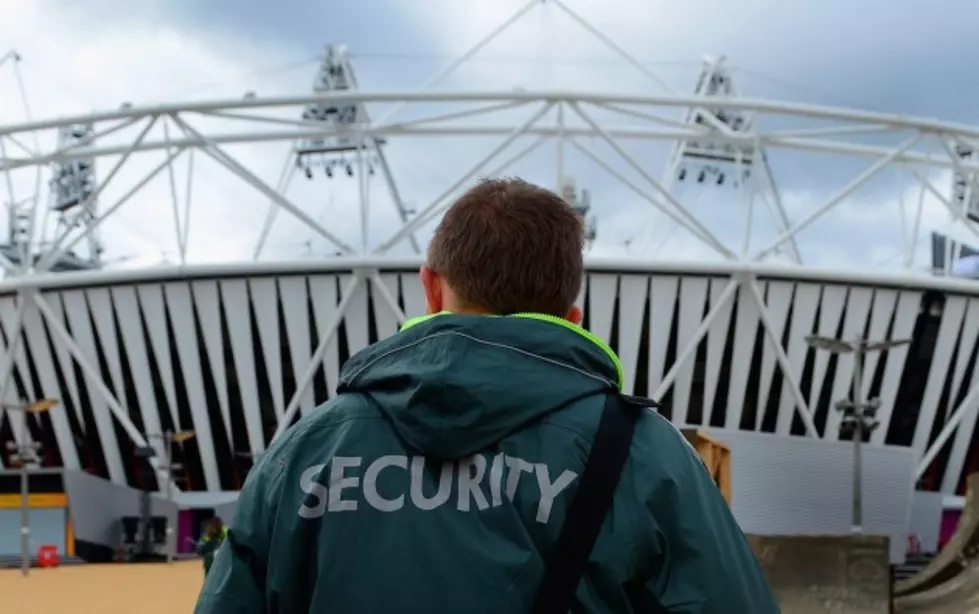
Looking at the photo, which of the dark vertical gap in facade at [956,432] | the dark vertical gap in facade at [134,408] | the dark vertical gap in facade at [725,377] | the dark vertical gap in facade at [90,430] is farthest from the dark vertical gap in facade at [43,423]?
the dark vertical gap in facade at [956,432]

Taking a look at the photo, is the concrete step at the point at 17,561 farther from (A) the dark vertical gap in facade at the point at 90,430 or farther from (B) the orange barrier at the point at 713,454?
(B) the orange barrier at the point at 713,454

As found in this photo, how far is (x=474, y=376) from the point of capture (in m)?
2.06

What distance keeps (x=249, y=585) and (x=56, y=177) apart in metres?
55.5

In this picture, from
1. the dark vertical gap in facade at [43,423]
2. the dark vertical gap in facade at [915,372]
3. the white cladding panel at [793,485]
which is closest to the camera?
the white cladding panel at [793,485]

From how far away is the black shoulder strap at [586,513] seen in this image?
6.46ft

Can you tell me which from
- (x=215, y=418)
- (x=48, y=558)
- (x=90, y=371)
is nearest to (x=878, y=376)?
(x=215, y=418)

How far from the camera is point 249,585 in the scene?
2.17m

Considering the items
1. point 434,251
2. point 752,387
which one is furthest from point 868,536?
point 752,387

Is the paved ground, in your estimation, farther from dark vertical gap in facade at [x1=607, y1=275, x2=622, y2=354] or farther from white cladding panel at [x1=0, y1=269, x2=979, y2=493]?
dark vertical gap in facade at [x1=607, y1=275, x2=622, y2=354]

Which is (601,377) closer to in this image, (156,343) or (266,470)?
(266,470)

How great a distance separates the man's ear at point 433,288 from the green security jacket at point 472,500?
27cm

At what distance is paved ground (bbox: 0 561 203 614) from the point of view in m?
15.3

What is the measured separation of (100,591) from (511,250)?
1876 centimetres

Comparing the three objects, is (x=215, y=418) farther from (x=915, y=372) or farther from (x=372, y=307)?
(x=915, y=372)
